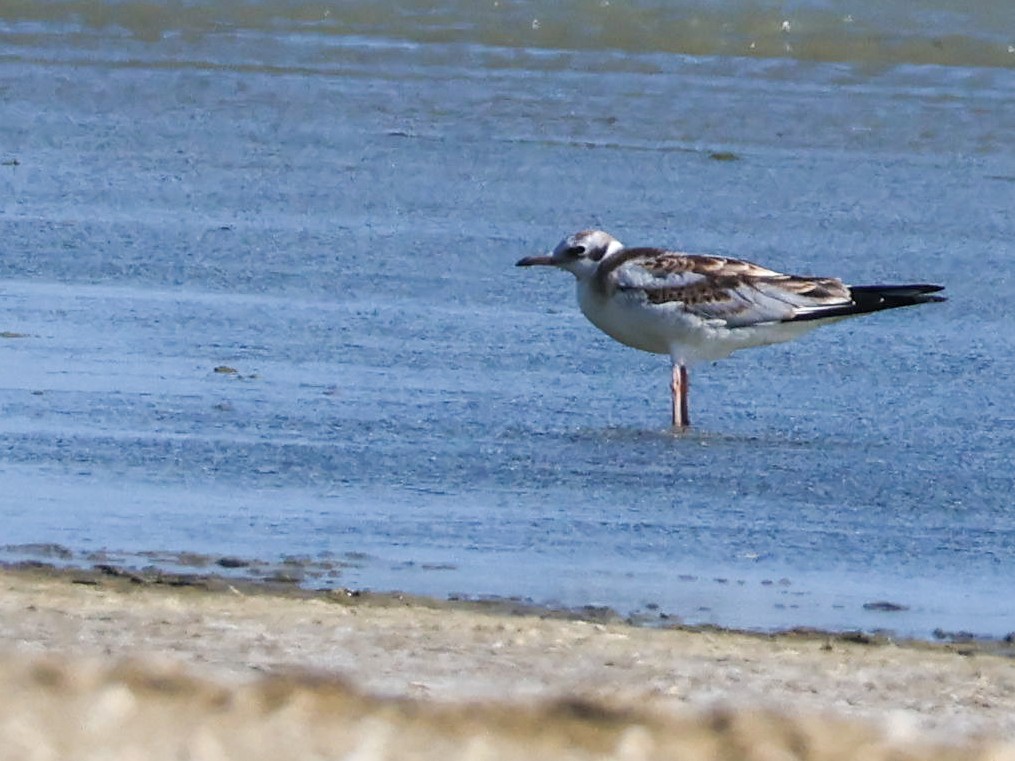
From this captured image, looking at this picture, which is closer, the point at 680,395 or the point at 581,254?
the point at 680,395

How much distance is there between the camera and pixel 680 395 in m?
6.88

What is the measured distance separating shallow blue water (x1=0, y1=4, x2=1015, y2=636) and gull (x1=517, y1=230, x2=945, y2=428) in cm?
18

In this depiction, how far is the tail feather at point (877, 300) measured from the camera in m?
7.26

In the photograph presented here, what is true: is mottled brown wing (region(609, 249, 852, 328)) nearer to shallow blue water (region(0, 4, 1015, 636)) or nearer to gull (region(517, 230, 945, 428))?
gull (region(517, 230, 945, 428))

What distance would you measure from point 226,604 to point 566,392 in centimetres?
271

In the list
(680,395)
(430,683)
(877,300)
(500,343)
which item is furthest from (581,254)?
(430,683)

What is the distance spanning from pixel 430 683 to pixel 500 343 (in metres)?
4.42

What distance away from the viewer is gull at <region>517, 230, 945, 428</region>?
7.28 meters

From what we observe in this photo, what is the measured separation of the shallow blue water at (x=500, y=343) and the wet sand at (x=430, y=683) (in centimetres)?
39

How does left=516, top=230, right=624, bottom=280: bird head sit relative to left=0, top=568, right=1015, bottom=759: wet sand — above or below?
above

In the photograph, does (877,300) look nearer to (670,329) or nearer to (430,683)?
(670,329)

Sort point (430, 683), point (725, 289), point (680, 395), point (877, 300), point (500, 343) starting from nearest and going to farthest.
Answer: point (430, 683)
point (680, 395)
point (877, 300)
point (725, 289)
point (500, 343)

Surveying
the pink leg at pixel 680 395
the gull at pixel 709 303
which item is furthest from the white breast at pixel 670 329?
the pink leg at pixel 680 395

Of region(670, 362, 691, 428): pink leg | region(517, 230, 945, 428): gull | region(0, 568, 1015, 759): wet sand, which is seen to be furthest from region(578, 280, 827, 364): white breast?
region(0, 568, 1015, 759): wet sand
